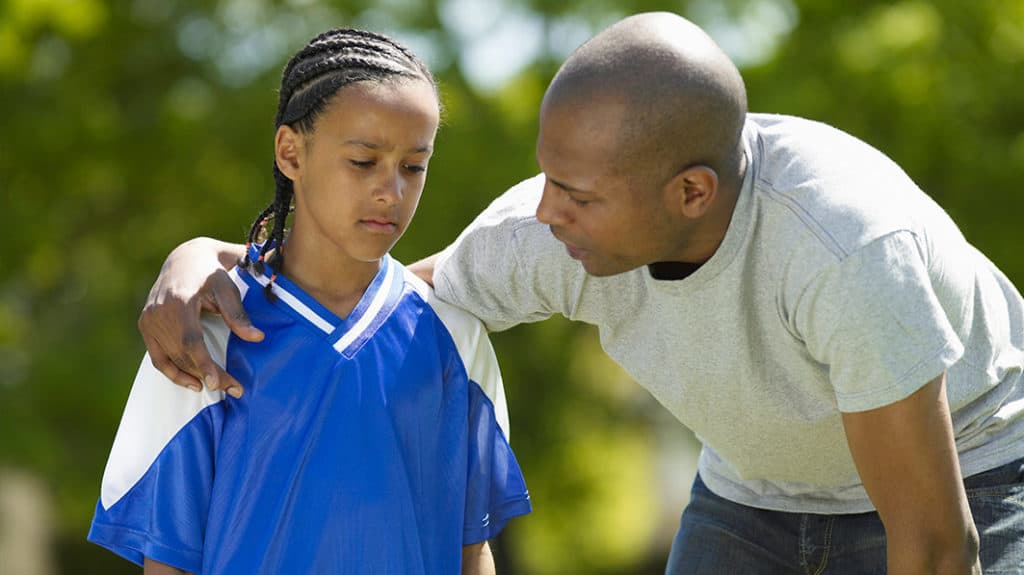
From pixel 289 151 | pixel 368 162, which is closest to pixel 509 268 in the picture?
pixel 368 162

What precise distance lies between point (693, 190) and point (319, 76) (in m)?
→ 0.86

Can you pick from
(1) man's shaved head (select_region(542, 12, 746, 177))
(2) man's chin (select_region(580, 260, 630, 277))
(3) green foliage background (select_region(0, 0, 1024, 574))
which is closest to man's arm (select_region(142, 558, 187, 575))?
(2) man's chin (select_region(580, 260, 630, 277))

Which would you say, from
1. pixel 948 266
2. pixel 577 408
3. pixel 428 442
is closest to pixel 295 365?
pixel 428 442

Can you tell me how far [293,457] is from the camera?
277 centimetres

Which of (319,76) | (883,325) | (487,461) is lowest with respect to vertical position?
(487,461)

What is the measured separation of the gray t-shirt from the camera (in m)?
2.46

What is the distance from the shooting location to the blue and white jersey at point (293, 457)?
273 cm

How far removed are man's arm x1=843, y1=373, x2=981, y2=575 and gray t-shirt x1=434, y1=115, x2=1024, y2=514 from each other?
47 millimetres

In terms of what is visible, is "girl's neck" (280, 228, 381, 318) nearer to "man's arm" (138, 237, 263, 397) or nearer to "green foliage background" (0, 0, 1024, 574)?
"man's arm" (138, 237, 263, 397)

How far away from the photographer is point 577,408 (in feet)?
37.3

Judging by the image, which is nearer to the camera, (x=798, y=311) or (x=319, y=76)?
(x=798, y=311)

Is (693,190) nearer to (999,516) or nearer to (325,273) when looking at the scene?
(325,273)

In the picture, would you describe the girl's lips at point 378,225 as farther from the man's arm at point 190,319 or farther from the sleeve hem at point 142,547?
the sleeve hem at point 142,547

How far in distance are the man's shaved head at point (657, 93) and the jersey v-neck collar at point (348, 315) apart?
2.03ft
